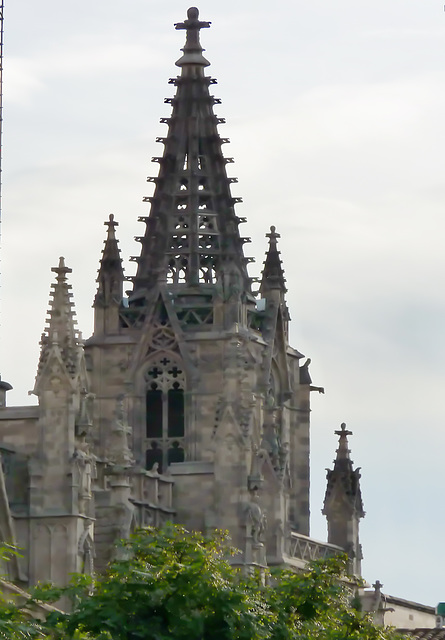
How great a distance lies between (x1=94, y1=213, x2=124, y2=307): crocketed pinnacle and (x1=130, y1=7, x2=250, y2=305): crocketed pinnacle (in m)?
Result: 0.56

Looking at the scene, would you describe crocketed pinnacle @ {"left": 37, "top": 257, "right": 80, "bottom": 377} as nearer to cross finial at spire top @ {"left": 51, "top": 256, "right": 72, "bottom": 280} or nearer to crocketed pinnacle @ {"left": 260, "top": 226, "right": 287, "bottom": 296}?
cross finial at spire top @ {"left": 51, "top": 256, "right": 72, "bottom": 280}

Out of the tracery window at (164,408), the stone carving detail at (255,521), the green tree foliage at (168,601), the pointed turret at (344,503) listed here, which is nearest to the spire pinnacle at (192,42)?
the tracery window at (164,408)

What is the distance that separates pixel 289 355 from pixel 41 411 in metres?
29.2

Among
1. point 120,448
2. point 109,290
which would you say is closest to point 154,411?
point 109,290

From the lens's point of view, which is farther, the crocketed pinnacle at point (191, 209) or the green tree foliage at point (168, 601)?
the crocketed pinnacle at point (191, 209)

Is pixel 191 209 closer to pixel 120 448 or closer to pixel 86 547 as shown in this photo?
pixel 120 448

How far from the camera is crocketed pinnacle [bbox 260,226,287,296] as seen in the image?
13112cm

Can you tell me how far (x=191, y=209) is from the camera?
129 meters

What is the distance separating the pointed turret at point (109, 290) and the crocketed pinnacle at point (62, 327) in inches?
935

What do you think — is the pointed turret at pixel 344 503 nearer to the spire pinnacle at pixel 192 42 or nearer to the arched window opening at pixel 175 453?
the arched window opening at pixel 175 453

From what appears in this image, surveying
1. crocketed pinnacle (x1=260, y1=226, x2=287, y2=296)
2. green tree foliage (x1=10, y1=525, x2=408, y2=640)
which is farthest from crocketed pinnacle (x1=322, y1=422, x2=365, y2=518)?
green tree foliage (x1=10, y1=525, x2=408, y2=640)

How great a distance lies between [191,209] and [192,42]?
6.52m

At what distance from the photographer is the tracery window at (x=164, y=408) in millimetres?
125625

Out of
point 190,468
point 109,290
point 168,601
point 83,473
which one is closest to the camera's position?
point 168,601
